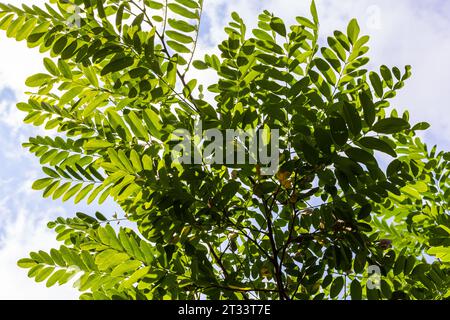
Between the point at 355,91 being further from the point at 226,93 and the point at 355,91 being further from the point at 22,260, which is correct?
the point at 22,260

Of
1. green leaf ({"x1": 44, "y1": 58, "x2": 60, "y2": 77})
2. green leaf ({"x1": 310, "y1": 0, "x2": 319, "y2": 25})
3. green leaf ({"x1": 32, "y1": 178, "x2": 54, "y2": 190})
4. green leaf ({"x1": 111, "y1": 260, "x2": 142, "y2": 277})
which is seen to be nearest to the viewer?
green leaf ({"x1": 111, "y1": 260, "x2": 142, "y2": 277})

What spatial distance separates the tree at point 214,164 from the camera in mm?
1717

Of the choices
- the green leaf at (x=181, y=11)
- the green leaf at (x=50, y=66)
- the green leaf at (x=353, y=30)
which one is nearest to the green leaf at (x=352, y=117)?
the green leaf at (x=353, y=30)

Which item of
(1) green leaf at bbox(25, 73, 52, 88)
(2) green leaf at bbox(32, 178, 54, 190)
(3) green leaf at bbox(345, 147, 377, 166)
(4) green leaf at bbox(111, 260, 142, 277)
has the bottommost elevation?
(4) green leaf at bbox(111, 260, 142, 277)

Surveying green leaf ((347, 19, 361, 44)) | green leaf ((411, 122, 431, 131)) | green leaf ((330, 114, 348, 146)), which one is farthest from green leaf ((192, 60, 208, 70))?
green leaf ((411, 122, 431, 131))

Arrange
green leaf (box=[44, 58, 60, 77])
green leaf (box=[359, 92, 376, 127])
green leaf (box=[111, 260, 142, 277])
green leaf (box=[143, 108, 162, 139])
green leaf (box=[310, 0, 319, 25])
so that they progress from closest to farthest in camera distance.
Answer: green leaf (box=[359, 92, 376, 127]) < green leaf (box=[111, 260, 142, 277]) < green leaf (box=[143, 108, 162, 139]) < green leaf (box=[310, 0, 319, 25]) < green leaf (box=[44, 58, 60, 77])

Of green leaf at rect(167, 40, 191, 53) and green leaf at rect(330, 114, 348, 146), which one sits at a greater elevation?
green leaf at rect(167, 40, 191, 53)

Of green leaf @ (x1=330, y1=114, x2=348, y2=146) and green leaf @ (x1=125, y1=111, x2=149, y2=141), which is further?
green leaf @ (x1=125, y1=111, x2=149, y2=141)

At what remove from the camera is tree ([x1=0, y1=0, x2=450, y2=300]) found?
172 cm

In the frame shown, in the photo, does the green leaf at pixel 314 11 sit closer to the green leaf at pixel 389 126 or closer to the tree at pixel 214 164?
the tree at pixel 214 164

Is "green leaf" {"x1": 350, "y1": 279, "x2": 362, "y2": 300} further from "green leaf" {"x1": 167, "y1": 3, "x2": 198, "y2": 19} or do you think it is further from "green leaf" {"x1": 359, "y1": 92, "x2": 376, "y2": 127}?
"green leaf" {"x1": 167, "y1": 3, "x2": 198, "y2": 19}

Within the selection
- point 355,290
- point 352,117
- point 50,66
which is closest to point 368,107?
point 352,117

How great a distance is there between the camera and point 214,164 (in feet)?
5.78
